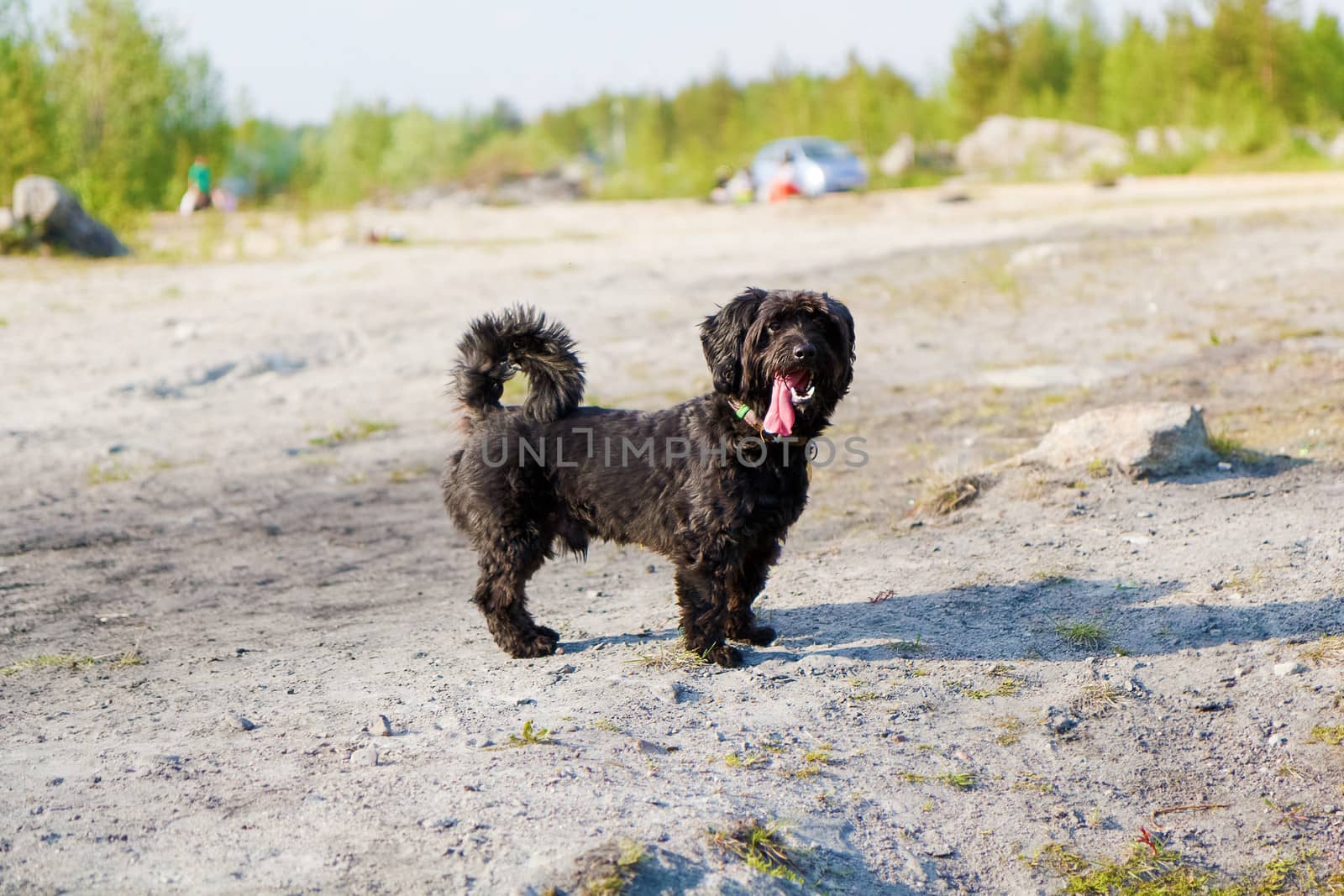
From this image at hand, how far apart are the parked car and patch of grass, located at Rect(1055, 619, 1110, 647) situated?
27783 mm

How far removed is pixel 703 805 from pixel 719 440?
1759 millimetres

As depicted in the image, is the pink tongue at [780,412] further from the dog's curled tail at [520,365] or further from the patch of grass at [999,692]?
the patch of grass at [999,692]

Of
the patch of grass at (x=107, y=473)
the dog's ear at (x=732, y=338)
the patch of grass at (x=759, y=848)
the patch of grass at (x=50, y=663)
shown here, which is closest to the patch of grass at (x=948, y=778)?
the patch of grass at (x=759, y=848)

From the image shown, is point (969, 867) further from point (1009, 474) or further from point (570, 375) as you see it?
point (1009, 474)

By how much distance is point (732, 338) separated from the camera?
538 centimetres

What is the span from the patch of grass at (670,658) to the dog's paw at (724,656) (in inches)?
1.2

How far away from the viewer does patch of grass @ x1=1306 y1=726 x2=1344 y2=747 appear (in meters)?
4.88

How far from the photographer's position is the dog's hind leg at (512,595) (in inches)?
227

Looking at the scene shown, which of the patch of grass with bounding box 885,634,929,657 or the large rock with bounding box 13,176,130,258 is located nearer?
the patch of grass with bounding box 885,634,929,657

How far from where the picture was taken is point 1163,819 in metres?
4.54

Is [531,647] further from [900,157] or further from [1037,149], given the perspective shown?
[900,157]

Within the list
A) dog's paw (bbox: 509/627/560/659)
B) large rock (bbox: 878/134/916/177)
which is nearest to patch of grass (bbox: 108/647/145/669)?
dog's paw (bbox: 509/627/560/659)

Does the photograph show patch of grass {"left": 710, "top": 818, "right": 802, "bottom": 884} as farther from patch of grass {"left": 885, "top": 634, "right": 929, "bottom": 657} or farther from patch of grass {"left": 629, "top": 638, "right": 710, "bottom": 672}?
patch of grass {"left": 885, "top": 634, "right": 929, "bottom": 657}

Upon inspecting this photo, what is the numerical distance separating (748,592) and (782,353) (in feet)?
3.97
